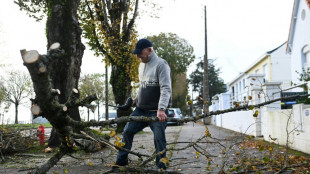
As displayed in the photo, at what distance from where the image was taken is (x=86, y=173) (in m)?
4.57

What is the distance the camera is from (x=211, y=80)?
5844cm

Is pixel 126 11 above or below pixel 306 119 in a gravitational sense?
above

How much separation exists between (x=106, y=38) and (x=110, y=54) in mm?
909

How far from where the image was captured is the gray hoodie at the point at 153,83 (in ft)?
14.0

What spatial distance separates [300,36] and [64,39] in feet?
51.9

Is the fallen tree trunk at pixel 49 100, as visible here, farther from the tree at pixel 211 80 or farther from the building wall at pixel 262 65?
the tree at pixel 211 80

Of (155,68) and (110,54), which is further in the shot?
(110,54)

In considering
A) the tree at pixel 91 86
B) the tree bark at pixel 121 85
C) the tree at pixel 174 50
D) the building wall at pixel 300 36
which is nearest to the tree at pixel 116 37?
the tree bark at pixel 121 85

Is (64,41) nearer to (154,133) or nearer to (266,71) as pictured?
(154,133)

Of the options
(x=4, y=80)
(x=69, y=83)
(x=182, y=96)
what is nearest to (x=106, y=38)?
(x=69, y=83)

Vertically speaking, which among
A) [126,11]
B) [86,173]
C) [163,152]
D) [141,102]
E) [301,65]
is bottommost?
[86,173]

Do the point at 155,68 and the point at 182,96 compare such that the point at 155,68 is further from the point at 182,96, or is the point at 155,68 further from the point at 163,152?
the point at 182,96

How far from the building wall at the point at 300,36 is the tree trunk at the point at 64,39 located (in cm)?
1388

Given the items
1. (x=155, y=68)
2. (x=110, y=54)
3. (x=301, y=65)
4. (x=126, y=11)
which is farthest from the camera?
(x=301, y=65)
